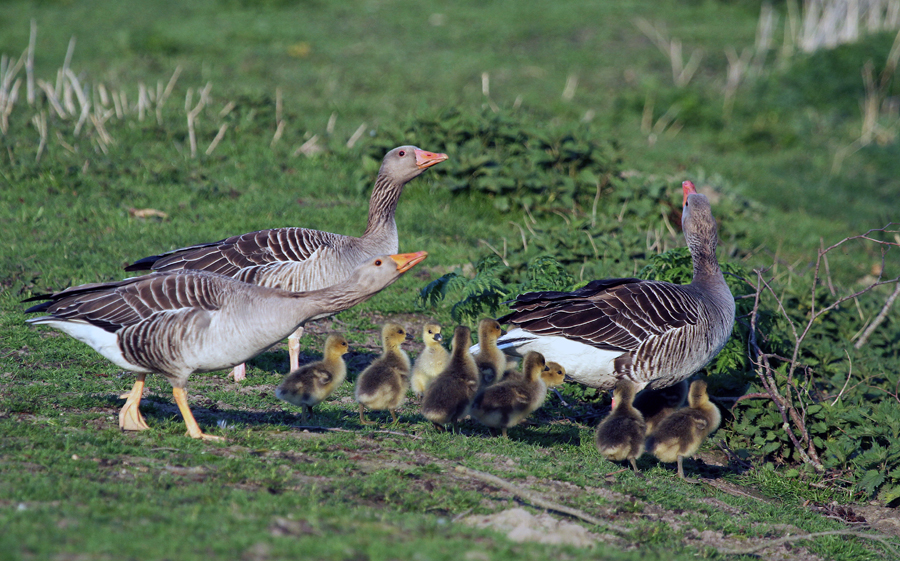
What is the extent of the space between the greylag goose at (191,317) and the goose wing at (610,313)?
76.5 inches

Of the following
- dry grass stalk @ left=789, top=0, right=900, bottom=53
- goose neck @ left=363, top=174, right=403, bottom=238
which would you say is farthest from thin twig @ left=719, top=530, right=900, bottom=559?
dry grass stalk @ left=789, top=0, right=900, bottom=53

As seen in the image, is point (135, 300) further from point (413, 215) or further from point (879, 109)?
point (879, 109)

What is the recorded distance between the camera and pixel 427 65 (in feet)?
74.7

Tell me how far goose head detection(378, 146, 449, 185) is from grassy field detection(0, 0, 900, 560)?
1682 mm

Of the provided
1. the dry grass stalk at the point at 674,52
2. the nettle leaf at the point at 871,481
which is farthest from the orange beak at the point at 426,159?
the dry grass stalk at the point at 674,52

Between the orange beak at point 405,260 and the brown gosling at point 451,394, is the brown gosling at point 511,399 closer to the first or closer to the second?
the brown gosling at point 451,394

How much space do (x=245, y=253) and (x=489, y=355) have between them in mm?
2891

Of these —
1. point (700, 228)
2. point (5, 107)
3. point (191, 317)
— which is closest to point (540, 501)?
point (191, 317)

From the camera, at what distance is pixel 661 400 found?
8.46 metres

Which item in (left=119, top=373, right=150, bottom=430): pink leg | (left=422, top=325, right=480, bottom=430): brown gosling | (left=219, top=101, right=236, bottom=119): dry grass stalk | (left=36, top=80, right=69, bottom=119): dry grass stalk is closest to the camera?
(left=119, top=373, right=150, bottom=430): pink leg

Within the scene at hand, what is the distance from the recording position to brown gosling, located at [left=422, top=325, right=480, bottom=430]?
23.2 feet

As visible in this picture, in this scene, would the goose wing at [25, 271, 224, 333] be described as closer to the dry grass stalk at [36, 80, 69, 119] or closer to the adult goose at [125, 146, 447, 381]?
the adult goose at [125, 146, 447, 381]

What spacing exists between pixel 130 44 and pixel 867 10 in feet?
69.2

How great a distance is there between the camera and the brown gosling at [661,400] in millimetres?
8344
